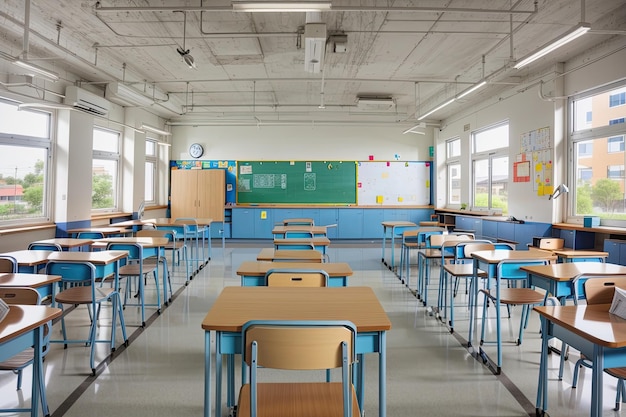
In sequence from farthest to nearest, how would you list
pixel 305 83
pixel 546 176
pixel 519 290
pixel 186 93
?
pixel 186 93 < pixel 305 83 < pixel 546 176 < pixel 519 290

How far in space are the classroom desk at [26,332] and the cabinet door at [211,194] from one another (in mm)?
7897

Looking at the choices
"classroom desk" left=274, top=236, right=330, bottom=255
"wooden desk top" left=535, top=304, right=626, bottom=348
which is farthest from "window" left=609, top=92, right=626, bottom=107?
"classroom desk" left=274, top=236, right=330, bottom=255

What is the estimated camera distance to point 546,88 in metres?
6.01

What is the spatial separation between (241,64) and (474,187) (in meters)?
5.87

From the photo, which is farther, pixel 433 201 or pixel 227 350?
pixel 433 201

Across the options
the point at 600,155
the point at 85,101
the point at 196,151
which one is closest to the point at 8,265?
the point at 85,101

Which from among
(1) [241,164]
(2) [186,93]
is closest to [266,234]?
(1) [241,164]

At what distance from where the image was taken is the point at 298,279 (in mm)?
2350

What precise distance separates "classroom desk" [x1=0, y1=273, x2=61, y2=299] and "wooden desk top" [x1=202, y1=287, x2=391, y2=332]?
133cm

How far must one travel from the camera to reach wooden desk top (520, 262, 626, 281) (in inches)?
99.3

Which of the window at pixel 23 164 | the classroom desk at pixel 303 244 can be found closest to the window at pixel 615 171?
the classroom desk at pixel 303 244

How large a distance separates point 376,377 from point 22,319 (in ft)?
7.04

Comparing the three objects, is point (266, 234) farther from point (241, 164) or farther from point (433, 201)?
point (433, 201)

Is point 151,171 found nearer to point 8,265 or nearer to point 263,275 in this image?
point 8,265
